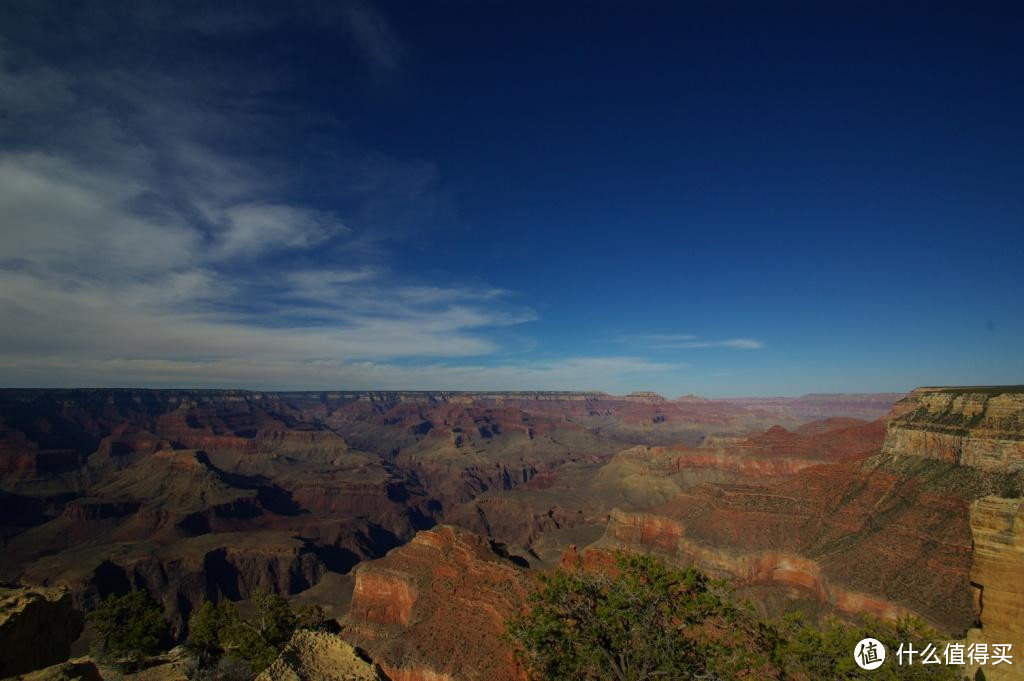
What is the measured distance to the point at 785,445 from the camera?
113m

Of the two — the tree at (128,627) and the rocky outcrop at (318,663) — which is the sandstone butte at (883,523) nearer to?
the rocky outcrop at (318,663)

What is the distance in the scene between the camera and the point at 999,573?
23.0 meters

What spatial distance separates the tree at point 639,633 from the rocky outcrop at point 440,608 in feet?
42.5

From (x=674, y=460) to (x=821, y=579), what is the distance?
88.4 metres

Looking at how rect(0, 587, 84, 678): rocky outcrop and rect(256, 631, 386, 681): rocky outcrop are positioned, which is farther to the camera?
rect(256, 631, 386, 681): rocky outcrop

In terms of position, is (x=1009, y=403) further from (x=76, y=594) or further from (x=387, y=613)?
(x=76, y=594)

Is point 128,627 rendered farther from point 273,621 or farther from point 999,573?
point 999,573

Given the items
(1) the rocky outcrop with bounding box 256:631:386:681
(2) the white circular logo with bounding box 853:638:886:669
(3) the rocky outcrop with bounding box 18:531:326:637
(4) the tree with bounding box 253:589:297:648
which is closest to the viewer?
(1) the rocky outcrop with bounding box 256:631:386:681

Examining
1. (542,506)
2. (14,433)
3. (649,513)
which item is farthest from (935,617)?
(14,433)

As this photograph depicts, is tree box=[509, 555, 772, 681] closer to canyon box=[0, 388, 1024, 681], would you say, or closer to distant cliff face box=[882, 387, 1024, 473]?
canyon box=[0, 388, 1024, 681]

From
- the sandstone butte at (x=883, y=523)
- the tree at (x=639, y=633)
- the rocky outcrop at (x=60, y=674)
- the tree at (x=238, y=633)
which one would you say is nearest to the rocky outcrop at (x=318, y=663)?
the rocky outcrop at (x=60, y=674)

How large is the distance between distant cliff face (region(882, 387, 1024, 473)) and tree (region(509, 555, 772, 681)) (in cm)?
5421

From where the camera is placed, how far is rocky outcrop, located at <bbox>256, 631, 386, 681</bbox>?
1266 cm

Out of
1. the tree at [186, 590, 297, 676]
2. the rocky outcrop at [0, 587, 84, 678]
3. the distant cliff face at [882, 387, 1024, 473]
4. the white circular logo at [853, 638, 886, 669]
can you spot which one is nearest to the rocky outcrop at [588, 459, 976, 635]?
the distant cliff face at [882, 387, 1024, 473]
